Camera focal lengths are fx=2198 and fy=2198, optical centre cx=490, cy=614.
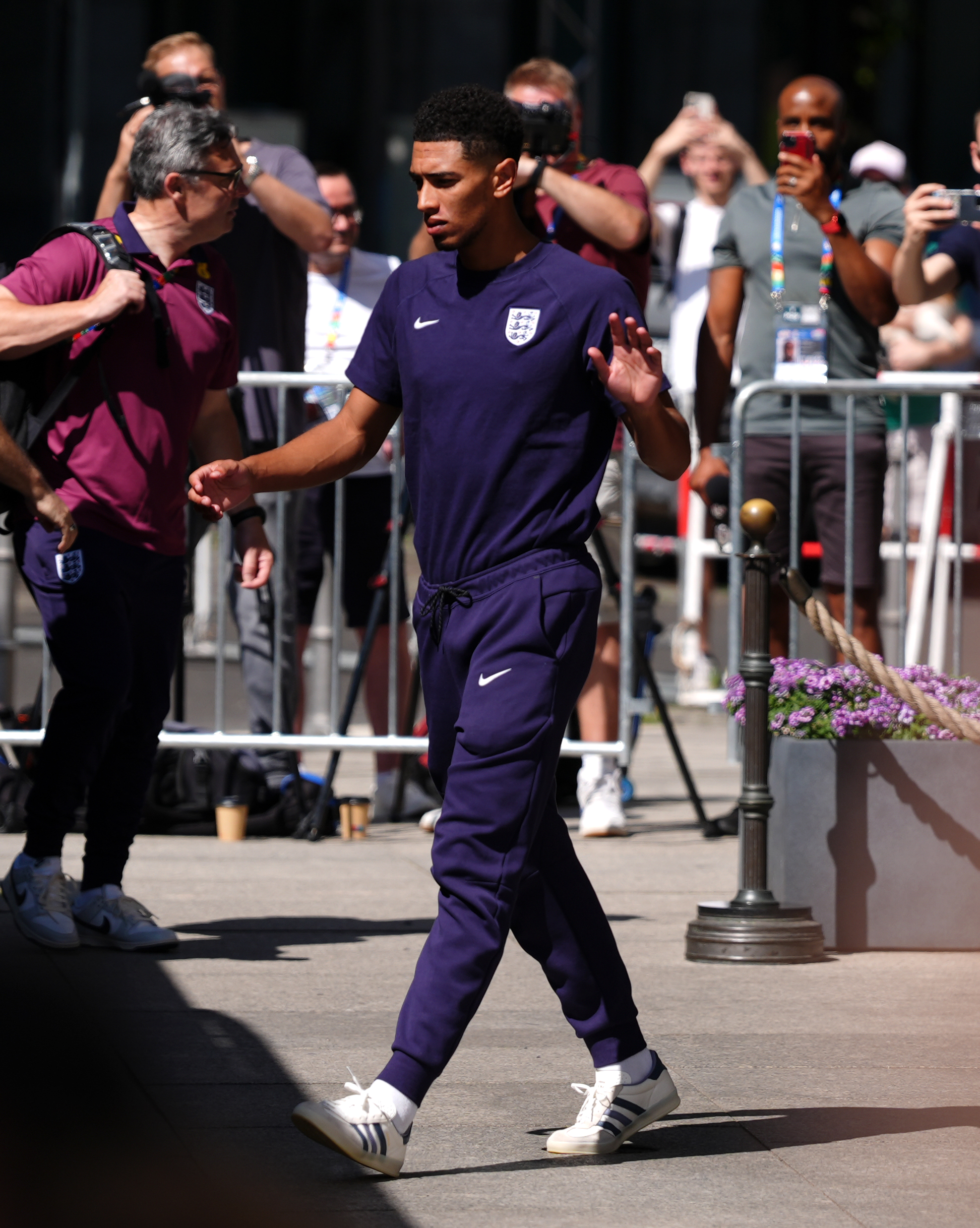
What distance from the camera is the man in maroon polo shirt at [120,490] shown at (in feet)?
19.0

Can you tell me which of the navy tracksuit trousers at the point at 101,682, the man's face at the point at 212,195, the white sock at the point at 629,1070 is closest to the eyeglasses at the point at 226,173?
the man's face at the point at 212,195

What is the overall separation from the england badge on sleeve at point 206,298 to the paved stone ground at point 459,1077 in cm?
175

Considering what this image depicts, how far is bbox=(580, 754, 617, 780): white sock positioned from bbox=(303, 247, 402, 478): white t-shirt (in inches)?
71.7

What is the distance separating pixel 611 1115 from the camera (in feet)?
13.7

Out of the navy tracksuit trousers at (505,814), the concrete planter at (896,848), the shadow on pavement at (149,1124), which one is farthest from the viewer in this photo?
the concrete planter at (896,848)

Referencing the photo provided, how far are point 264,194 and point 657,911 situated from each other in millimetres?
2940

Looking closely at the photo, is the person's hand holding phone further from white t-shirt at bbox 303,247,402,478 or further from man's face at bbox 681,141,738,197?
man's face at bbox 681,141,738,197

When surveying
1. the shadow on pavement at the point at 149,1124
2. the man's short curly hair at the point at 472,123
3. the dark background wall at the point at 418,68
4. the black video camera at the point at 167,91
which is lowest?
the shadow on pavement at the point at 149,1124

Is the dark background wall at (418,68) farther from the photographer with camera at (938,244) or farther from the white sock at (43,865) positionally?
the white sock at (43,865)

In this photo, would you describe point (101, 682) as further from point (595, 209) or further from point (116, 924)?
point (595, 209)

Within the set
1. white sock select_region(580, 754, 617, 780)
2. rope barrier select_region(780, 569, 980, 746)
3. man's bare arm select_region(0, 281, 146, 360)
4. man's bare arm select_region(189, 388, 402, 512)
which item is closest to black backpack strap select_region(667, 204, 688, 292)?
white sock select_region(580, 754, 617, 780)

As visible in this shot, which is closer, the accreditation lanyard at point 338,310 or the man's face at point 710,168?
the accreditation lanyard at point 338,310

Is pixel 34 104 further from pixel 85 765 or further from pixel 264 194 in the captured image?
pixel 85 765

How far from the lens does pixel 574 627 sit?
4.15m
